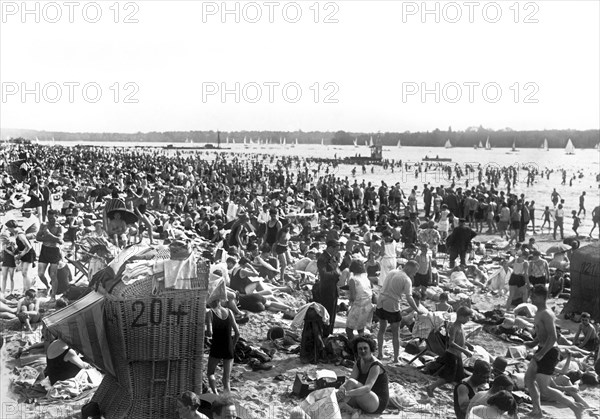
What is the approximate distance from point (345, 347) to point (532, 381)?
2062 mm

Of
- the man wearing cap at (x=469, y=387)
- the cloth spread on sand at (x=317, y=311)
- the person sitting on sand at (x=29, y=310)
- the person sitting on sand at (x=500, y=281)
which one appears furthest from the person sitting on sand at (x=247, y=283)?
the person sitting on sand at (x=500, y=281)

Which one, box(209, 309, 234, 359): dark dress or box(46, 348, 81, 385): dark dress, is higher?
box(209, 309, 234, 359): dark dress

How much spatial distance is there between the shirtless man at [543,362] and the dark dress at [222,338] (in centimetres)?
276

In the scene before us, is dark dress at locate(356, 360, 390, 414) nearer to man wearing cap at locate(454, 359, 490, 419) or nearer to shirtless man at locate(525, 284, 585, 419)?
man wearing cap at locate(454, 359, 490, 419)

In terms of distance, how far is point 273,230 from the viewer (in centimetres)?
1130

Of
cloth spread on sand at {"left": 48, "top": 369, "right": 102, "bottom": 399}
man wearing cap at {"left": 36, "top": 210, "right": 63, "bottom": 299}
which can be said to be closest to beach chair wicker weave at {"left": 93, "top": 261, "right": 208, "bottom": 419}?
cloth spread on sand at {"left": 48, "top": 369, "right": 102, "bottom": 399}

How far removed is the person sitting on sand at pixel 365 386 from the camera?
5.37 m

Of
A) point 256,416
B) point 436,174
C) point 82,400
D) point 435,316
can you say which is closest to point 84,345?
point 82,400

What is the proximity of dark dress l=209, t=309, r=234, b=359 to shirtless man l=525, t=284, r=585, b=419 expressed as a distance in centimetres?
276

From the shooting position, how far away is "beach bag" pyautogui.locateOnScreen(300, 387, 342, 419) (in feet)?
16.0

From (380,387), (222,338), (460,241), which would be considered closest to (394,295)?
(380,387)

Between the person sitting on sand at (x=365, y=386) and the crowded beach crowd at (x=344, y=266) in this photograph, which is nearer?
the person sitting on sand at (x=365, y=386)

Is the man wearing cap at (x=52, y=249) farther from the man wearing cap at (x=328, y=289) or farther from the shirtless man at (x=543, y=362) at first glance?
the shirtless man at (x=543, y=362)

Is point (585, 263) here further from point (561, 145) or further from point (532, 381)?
point (561, 145)
